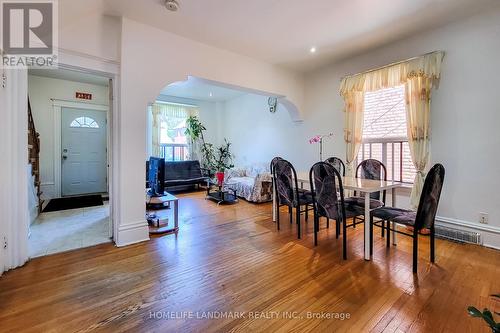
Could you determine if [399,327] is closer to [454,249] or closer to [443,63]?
[454,249]

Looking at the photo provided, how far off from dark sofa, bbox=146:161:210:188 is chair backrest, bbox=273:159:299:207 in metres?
3.29

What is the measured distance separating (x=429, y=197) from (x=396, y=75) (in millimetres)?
1974

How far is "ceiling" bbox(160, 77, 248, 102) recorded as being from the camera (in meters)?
5.69

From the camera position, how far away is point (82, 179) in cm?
527

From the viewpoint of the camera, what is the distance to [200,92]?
20.7 ft

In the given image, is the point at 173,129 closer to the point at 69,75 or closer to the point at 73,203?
the point at 69,75

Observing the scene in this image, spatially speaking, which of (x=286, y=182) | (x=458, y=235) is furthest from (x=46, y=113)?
(x=458, y=235)

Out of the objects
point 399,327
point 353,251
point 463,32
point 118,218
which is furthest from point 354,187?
point 118,218

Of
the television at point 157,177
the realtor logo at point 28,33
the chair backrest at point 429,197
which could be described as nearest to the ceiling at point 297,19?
the realtor logo at point 28,33

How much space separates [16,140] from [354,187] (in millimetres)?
3282

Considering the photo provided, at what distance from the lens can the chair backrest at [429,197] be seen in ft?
6.50

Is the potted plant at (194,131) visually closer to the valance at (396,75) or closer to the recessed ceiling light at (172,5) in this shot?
the valance at (396,75)

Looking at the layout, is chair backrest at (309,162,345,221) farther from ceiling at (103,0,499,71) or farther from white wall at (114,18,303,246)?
white wall at (114,18,303,246)

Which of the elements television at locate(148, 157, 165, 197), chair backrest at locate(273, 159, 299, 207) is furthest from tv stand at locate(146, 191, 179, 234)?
chair backrest at locate(273, 159, 299, 207)
